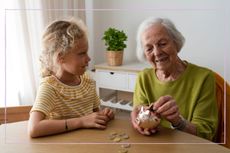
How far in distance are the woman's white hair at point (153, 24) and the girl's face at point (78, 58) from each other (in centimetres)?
14

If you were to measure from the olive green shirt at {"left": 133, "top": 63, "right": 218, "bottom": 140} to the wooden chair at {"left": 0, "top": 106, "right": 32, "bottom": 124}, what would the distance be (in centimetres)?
30

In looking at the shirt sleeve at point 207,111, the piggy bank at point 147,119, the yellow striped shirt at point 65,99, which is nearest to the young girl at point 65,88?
the yellow striped shirt at point 65,99

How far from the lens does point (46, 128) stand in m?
0.80

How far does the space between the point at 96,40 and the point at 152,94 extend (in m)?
0.24

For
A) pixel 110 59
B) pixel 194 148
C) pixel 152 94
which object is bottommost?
pixel 194 148

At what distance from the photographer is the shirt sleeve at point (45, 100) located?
0.80 metres

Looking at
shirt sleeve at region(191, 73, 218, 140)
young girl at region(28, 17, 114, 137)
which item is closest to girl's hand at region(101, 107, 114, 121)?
young girl at region(28, 17, 114, 137)

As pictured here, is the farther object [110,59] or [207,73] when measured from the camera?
[207,73]

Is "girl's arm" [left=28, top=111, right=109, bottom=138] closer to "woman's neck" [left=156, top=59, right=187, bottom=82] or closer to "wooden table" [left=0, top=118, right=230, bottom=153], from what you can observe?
"wooden table" [left=0, top=118, right=230, bottom=153]

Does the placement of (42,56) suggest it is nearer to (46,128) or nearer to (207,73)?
(46,128)

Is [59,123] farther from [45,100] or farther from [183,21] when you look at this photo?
[183,21]

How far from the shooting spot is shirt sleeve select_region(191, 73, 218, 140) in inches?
36.0

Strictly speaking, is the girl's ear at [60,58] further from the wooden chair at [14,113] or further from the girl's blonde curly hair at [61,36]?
the wooden chair at [14,113]

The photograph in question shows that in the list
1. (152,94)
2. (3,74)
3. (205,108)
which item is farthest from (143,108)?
(3,74)
